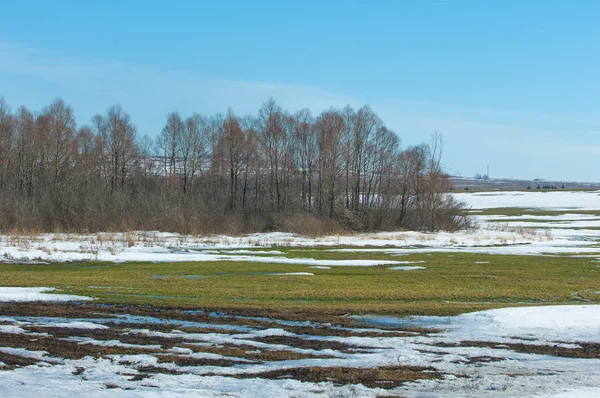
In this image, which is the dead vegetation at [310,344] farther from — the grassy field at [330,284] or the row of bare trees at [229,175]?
the row of bare trees at [229,175]

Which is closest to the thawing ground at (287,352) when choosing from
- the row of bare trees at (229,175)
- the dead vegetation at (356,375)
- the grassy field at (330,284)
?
the dead vegetation at (356,375)

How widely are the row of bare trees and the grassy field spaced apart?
1273 inches

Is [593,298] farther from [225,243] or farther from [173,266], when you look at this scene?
[225,243]

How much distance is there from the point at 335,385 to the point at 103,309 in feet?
25.8

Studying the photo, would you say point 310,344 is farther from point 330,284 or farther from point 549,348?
point 330,284

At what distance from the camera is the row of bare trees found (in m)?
63.5

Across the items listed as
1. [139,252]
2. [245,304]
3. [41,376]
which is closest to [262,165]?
[139,252]

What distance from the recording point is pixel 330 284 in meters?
21.6

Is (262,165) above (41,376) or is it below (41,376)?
above

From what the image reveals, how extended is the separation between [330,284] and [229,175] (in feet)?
193

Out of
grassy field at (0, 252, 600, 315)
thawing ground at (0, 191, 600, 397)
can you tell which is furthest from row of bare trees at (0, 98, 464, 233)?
thawing ground at (0, 191, 600, 397)

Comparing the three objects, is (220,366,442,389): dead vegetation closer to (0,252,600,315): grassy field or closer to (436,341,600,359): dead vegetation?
(436,341,600,359): dead vegetation

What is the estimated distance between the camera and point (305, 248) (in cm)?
4094

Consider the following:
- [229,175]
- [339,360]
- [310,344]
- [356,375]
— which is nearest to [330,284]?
[310,344]
